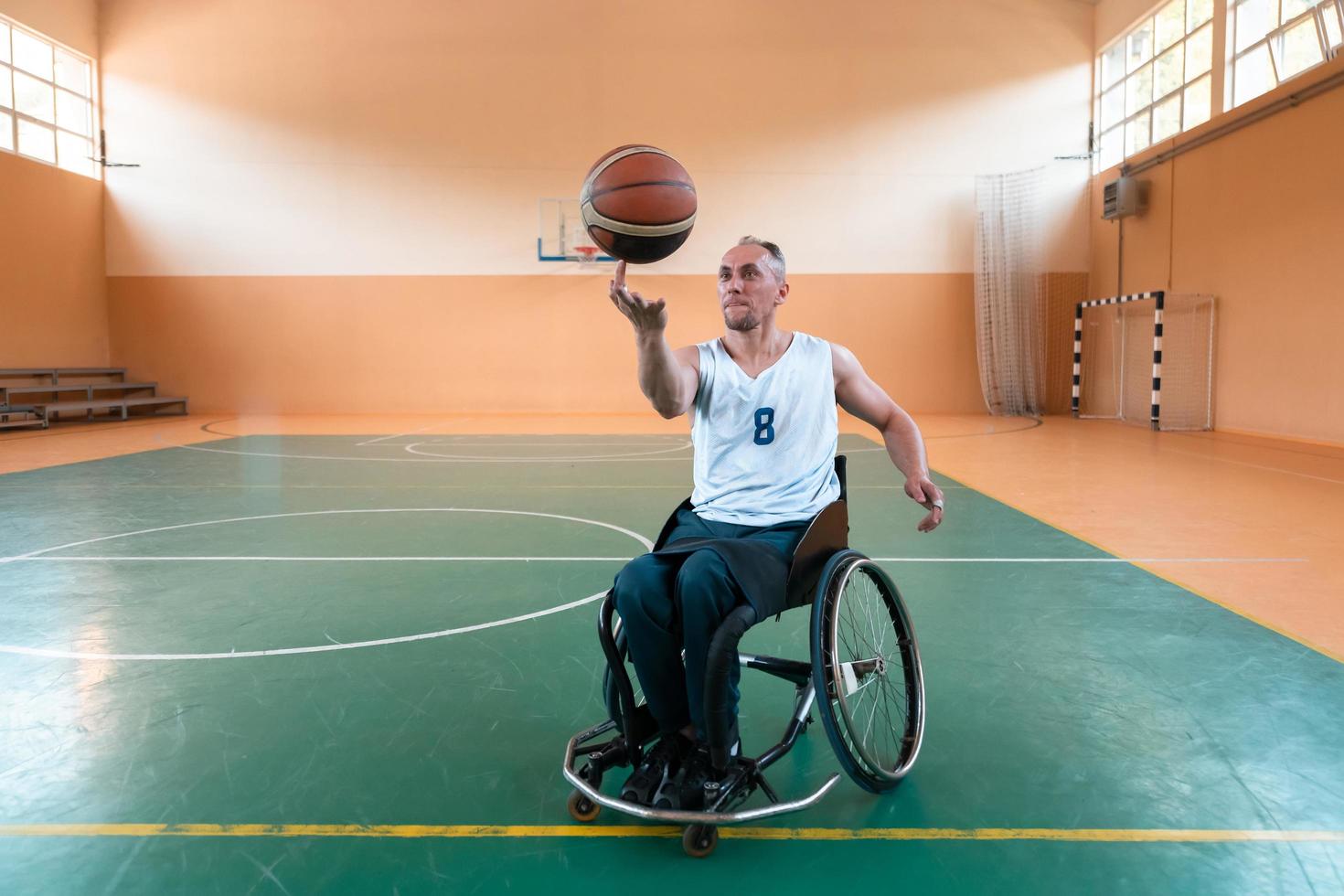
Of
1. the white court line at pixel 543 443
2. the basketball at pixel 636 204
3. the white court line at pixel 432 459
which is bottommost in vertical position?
the white court line at pixel 432 459

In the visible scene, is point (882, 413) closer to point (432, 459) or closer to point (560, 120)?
point (432, 459)

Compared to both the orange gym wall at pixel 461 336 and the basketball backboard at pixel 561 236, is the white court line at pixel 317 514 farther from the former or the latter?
the basketball backboard at pixel 561 236

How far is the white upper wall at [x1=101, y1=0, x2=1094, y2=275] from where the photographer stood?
43.6 feet

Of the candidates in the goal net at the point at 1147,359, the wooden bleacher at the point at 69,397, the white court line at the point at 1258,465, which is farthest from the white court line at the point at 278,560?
the goal net at the point at 1147,359

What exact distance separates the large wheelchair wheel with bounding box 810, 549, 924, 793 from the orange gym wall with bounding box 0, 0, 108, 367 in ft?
43.5

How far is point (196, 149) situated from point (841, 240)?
31.4 ft

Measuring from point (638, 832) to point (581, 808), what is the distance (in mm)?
Answer: 131

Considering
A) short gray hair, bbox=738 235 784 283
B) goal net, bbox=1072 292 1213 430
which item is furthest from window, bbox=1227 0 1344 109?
short gray hair, bbox=738 235 784 283

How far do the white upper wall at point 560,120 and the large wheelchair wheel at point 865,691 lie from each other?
37.8 ft

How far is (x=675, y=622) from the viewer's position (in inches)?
73.2

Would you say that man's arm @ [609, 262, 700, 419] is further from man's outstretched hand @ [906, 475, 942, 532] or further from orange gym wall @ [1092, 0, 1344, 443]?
orange gym wall @ [1092, 0, 1344, 443]

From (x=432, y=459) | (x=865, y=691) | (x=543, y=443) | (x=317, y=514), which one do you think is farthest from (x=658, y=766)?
(x=543, y=443)

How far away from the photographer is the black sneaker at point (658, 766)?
73.5 inches

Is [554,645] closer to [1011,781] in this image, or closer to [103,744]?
[103,744]
